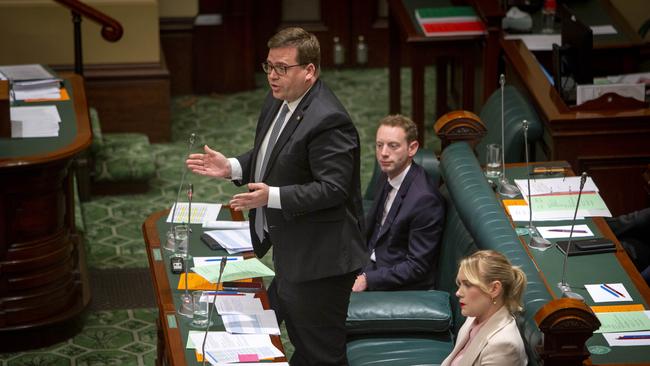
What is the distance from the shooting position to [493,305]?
3979mm

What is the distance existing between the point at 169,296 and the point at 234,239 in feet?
1.75

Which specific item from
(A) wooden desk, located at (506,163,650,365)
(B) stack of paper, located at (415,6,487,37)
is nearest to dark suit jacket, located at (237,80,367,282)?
(A) wooden desk, located at (506,163,650,365)

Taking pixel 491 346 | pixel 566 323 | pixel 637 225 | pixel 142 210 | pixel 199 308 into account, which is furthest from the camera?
pixel 142 210

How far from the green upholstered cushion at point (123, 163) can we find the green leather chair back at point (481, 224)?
283cm

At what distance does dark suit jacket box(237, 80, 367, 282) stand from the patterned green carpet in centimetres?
145

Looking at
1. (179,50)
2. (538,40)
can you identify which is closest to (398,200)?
(538,40)

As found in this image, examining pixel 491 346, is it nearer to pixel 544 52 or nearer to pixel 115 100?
pixel 544 52

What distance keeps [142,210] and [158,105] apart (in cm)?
124

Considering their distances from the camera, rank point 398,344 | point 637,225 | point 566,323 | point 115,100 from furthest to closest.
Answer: point 115,100
point 637,225
point 398,344
point 566,323

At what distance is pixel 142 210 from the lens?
760 centimetres

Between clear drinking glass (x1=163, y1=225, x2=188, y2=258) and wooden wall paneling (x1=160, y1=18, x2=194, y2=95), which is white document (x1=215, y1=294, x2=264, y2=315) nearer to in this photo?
clear drinking glass (x1=163, y1=225, x2=188, y2=258)

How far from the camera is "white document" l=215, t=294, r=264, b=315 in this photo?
4379mm

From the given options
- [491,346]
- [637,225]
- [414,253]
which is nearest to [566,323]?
[491,346]

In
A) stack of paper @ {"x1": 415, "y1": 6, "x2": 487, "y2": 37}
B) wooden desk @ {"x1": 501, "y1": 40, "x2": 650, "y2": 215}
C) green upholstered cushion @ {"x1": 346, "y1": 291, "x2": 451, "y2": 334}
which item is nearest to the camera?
green upholstered cushion @ {"x1": 346, "y1": 291, "x2": 451, "y2": 334}
